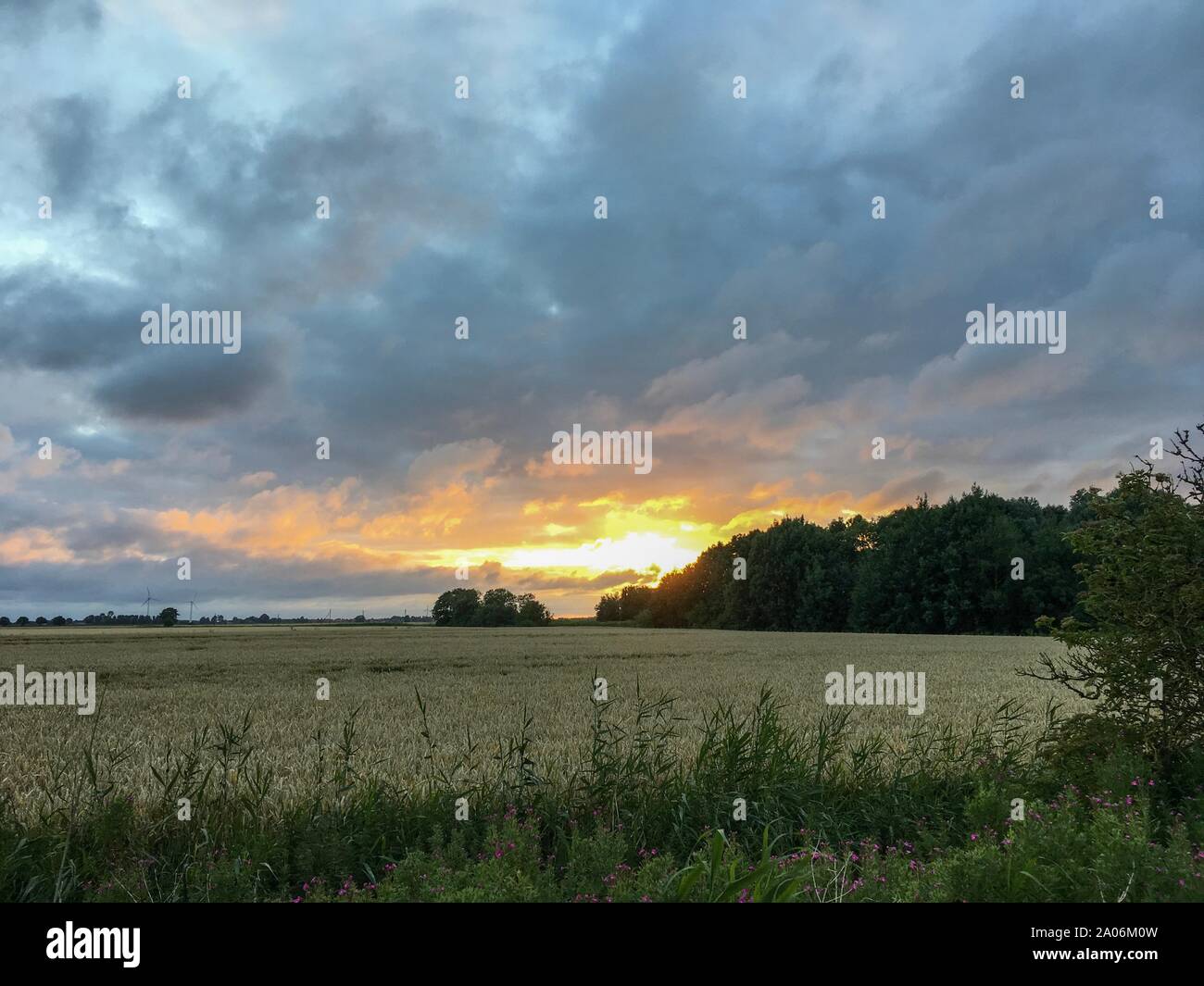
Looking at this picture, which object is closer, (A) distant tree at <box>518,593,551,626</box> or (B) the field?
(B) the field

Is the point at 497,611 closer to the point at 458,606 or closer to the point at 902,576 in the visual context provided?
the point at 458,606

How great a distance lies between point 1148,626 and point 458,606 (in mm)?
117354

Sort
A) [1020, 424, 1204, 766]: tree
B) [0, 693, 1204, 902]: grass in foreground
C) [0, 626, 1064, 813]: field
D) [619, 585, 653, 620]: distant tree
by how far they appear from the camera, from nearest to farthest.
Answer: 1. [0, 693, 1204, 902]: grass in foreground
2. [1020, 424, 1204, 766]: tree
3. [0, 626, 1064, 813]: field
4. [619, 585, 653, 620]: distant tree

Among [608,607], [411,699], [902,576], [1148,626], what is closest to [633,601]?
[608,607]

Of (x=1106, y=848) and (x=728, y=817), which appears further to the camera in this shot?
(x=728, y=817)

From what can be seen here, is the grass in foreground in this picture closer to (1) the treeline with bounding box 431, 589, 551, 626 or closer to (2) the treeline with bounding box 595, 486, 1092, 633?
(2) the treeline with bounding box 595, 486, 1092, 633

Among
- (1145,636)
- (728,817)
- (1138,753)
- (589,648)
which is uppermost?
(1145,636)

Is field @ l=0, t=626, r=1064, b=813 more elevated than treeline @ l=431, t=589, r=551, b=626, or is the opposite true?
field @ l=0, t=626, r=1064, b=813

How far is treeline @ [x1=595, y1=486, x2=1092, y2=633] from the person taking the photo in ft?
277

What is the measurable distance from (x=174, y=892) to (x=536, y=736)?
7.71 meters

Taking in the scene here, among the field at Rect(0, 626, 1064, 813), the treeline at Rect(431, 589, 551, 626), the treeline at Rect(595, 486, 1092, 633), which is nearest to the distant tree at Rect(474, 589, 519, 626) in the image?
the treeline at Rect(431, 589, 551, 626)
